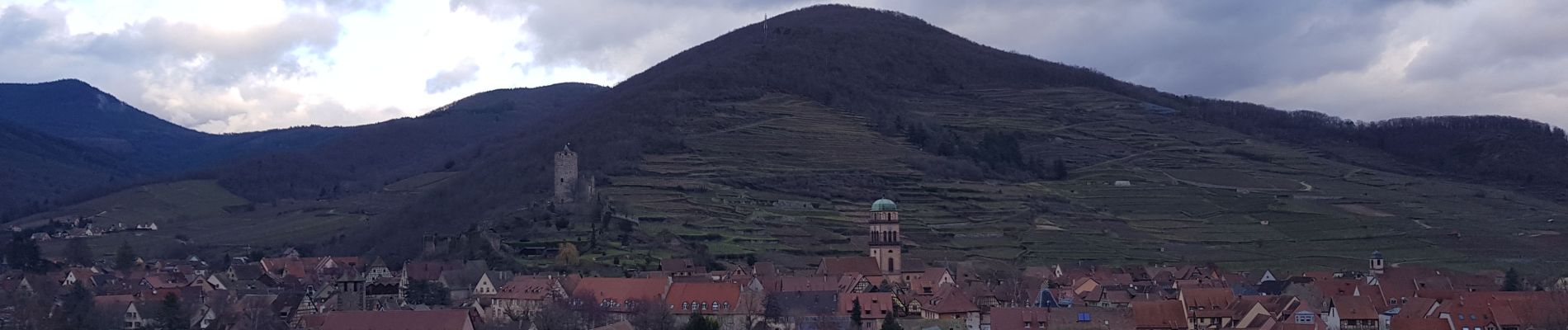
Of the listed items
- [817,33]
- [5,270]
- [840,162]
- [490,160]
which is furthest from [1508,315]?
[817,33]

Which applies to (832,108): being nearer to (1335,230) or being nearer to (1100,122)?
(1100,122)

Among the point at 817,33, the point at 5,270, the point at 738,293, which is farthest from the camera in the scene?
the point at 817,33

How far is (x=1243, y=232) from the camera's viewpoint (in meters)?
102

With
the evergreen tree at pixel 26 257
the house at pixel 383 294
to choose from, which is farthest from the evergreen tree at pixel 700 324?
the evergreen tree at pixel 26 257

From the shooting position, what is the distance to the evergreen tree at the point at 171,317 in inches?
2351

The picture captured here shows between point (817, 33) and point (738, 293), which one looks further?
point (817, 33)

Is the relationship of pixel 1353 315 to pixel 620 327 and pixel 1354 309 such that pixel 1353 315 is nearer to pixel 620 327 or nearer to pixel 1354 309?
pixel 1354 309

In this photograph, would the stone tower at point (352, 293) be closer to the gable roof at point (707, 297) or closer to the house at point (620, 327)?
the gable roof at point (707, 297)

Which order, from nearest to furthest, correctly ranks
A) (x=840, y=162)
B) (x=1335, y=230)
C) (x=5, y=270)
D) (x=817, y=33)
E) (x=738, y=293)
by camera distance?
(x=738, y=293) → (x=5, y=270) → (x=1335, y=230) → (x=840, y=162) → (x=817, y=33)

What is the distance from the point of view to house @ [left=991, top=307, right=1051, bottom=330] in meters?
57.7

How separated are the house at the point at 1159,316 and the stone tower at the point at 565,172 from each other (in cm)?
4975

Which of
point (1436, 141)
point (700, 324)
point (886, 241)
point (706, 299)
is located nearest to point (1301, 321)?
point (700, 324)

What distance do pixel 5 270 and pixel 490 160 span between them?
181 ft

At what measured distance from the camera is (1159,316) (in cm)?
5884
